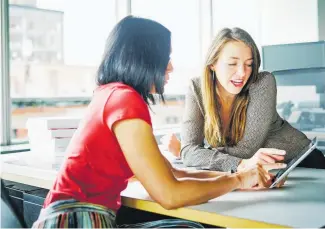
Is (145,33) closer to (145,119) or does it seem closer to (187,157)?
(145,119)

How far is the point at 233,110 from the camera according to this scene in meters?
1.71

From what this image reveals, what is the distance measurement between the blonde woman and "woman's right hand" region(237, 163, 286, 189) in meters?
0.30

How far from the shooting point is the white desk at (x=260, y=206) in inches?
36.7

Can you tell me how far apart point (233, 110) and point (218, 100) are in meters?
0.08

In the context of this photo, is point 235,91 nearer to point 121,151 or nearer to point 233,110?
point 233,110

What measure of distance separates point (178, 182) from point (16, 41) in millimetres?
1788

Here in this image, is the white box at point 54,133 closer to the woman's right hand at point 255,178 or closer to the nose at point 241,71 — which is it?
the nose at point 241,71

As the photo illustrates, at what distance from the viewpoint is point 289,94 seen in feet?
9.50

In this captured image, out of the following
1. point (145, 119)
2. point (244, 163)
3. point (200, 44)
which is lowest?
point (244, 163)

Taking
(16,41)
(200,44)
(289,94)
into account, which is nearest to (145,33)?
(16,41)

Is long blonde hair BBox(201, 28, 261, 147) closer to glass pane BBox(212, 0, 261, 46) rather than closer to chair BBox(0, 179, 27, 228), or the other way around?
chair BBox(0, 179, 27, 228)

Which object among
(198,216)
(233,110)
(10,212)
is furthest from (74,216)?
(233,110)

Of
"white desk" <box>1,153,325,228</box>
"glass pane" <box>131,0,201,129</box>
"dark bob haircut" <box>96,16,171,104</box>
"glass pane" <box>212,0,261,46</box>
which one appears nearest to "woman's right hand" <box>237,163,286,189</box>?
"white desk" <box>1,153,325,228</box>

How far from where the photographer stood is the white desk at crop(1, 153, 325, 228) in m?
0.93
